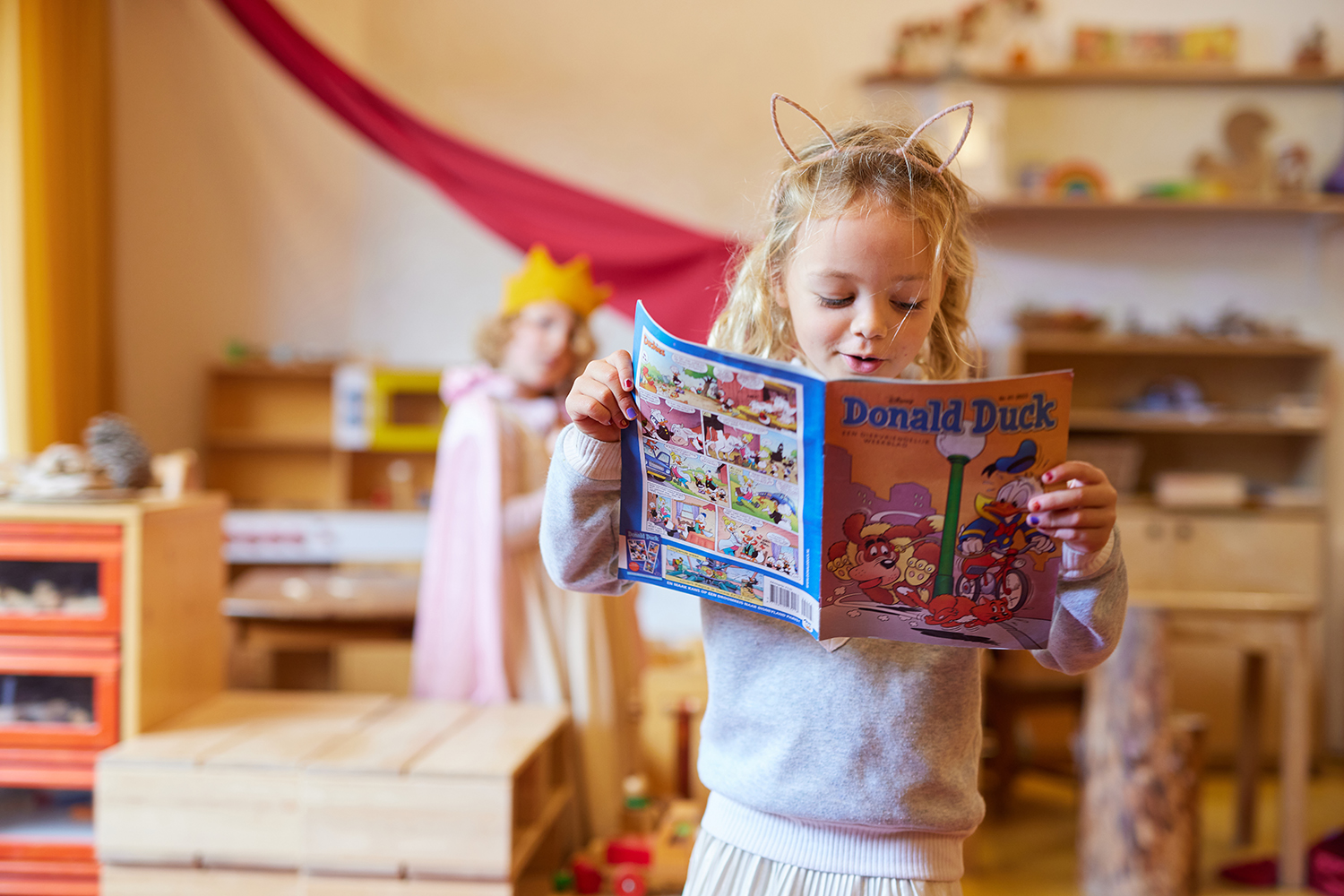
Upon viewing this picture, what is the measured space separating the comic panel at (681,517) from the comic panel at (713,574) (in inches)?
0.5

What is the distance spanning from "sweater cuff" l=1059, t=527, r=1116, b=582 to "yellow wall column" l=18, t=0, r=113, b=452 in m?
3.07

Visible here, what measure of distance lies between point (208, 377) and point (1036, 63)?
3380 millimetres

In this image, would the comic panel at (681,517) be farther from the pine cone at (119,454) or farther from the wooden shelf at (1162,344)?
the wooden shelf at (1162,344)

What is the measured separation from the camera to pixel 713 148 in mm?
4121

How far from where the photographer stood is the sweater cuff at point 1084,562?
33.3 inches

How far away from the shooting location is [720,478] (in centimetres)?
88

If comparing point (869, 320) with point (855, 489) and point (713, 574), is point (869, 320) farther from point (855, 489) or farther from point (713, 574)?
point (713, 574)

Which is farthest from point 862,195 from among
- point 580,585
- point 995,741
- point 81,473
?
point 995,741

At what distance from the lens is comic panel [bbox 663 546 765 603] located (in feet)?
2.89

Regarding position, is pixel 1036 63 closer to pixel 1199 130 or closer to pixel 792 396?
pixel 1199 130

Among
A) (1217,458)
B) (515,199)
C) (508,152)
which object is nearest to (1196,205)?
(1217,458)

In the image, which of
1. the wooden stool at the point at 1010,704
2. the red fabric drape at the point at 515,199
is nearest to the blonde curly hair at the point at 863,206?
the red fabric drape at the point at 515,199

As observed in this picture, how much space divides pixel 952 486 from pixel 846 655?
20 centimetres

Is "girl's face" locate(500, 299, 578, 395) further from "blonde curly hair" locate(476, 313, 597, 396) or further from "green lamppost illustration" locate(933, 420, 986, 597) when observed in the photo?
"green lamppost illustration" locate(933, 420, 986, 597)
